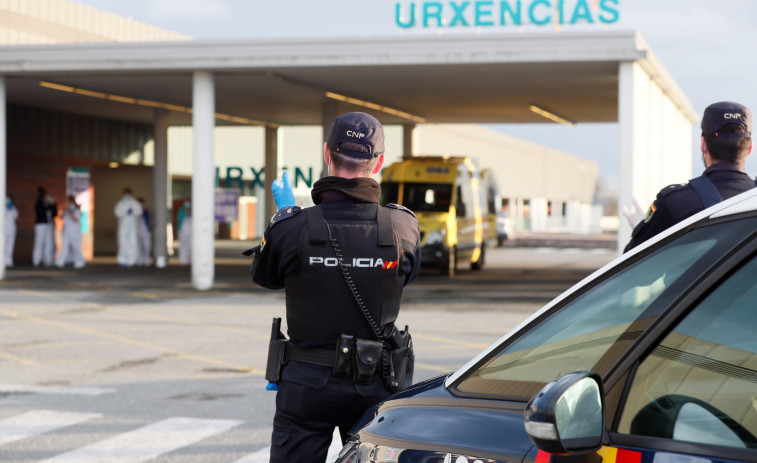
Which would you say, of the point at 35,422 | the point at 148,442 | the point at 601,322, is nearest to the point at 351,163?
the point at 601,322

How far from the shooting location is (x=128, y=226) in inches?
1046

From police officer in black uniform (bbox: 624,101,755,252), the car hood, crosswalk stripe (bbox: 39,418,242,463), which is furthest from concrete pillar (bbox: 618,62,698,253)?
the car hood

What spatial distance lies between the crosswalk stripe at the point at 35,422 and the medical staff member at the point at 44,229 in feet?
65.3

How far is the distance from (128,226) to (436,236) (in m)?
8.41

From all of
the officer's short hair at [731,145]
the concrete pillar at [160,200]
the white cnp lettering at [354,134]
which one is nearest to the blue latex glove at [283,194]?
the white cnp lettering at [354,134]

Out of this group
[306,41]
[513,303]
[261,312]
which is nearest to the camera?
[261,312]

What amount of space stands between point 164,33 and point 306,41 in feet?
66.9

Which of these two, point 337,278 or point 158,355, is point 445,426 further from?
point 158,355

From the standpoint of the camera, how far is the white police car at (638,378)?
1950mm

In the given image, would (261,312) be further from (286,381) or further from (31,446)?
(286,381)

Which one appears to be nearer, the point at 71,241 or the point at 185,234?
the point at 71,241

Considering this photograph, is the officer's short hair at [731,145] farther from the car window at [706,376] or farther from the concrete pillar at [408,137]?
the concrete pillar at [408,137]

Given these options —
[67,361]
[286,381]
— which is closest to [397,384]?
[286,381]

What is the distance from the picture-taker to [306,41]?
61.5 ft
